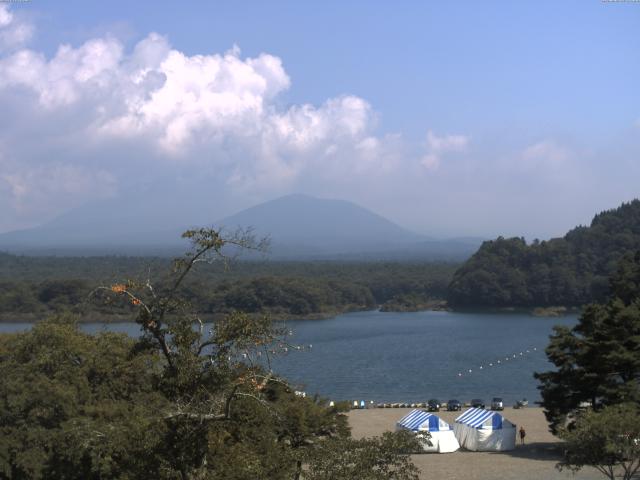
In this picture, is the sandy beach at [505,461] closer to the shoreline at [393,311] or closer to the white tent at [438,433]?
the white tent at [438,433]

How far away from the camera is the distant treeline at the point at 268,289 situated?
5319 cm

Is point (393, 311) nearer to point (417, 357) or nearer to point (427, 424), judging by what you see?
point (417, 357)

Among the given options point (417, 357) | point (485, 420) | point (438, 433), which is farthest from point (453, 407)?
point (417, 357)

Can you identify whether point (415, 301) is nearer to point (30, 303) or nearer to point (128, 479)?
point (30, 303)

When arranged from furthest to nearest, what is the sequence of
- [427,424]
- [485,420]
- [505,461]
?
[485,420]
[427,424]
[505,461]

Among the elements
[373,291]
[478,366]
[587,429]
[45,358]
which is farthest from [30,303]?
[587,429]

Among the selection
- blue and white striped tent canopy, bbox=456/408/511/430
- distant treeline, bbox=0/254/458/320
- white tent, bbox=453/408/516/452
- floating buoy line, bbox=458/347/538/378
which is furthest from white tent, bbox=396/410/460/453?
distant treeline, bbox=0/254/458/320

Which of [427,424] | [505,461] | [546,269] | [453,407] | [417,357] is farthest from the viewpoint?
[546,269]

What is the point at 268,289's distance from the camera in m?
55.3

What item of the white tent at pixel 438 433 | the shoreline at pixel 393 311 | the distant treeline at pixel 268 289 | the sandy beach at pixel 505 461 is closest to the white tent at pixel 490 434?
the sandy beach at pixel 505 461

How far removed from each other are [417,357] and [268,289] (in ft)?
68.5

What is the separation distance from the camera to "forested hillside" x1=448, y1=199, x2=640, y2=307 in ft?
200

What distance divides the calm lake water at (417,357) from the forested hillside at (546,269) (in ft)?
19.8

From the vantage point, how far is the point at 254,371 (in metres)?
5.97
